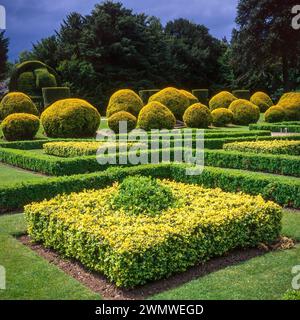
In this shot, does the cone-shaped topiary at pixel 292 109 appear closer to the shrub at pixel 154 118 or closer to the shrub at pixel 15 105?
the shrub at pixel 154 118

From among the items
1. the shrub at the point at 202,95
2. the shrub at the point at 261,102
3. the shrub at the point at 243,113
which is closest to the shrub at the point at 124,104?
the shrub at the point at 243,113

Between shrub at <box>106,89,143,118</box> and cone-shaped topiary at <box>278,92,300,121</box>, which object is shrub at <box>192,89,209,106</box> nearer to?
cone-shaped topiary at <box>278,92,300,121</box>

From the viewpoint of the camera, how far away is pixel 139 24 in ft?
150

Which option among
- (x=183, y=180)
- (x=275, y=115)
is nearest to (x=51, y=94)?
(x=275, y=115)

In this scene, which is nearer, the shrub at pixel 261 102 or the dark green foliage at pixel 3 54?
the shrub at pixel 261 102

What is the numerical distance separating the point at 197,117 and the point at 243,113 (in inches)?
209

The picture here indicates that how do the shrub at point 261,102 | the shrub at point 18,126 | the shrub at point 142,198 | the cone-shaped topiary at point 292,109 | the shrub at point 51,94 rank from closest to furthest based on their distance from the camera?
1. the shrub at point 142,198
2. the shrub at point 18,126
3. the shrub at point 51,94
4. the cone-shaped topiary at point 292,109
5. the shrub at point 261,102

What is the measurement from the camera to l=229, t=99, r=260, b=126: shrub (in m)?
30.9

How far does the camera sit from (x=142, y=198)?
7234mm

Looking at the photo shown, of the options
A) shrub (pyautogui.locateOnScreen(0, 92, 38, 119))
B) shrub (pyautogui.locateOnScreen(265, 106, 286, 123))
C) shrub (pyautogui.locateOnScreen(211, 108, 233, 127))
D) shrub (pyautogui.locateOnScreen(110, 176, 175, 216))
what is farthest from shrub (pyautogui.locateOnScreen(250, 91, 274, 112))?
shrub (pyautogui.locateOnScreen(110, 176, 175, 216))

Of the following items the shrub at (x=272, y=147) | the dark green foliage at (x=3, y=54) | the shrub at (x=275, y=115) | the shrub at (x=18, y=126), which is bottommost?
the shrub at (x=272, y=147)

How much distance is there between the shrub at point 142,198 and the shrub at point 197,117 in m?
A: 19.8

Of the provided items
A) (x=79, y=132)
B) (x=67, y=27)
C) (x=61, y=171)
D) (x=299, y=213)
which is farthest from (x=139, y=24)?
(x=299, y=213)

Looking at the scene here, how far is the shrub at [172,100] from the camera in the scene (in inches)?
1145
